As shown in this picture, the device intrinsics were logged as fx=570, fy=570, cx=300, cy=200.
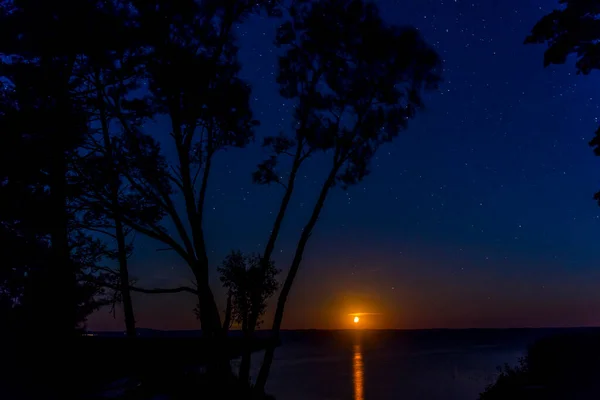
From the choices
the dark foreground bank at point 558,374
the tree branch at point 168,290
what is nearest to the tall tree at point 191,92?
the tree branch at point 168,290

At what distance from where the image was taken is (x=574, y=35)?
1673cm

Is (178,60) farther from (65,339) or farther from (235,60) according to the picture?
(65,339)

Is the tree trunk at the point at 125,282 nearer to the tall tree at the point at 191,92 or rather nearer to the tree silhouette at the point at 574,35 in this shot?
the tall tree at the point at 191,92

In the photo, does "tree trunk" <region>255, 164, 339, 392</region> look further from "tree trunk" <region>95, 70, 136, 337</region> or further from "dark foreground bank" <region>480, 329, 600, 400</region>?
"dark foreground bank" <region>480, 329, 600, 400</region>

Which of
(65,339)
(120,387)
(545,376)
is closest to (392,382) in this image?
(545,376)

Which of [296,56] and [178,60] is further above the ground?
[296,56]

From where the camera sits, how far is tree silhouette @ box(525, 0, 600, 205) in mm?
16547

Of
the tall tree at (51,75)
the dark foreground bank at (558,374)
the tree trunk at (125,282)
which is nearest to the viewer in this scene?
the tall tree at (51,75)

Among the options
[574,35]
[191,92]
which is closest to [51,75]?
[191,92]

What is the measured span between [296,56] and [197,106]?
4.41m

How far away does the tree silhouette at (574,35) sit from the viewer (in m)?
16.5

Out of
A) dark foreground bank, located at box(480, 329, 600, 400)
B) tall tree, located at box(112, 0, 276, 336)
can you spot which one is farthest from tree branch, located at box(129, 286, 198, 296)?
dark foreground bank, located at box(480, 329, 600, 400)

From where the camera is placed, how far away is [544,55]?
17391 mm

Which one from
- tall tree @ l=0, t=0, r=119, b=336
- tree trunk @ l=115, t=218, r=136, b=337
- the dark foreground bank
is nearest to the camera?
tall tree @ l=0, t=0, r=119, b=336
